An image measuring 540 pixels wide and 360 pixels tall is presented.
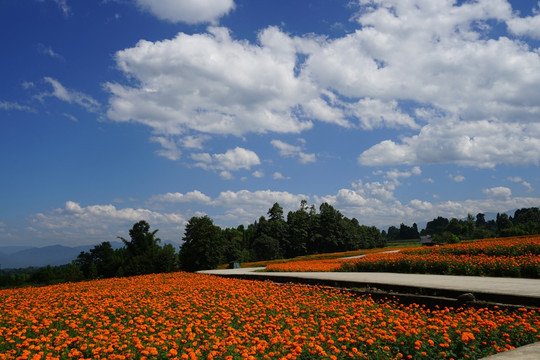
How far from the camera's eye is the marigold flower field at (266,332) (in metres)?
4.88

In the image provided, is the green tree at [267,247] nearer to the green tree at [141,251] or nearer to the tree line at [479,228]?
the tree line at [479,228]

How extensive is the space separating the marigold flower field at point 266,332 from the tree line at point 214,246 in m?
18.4

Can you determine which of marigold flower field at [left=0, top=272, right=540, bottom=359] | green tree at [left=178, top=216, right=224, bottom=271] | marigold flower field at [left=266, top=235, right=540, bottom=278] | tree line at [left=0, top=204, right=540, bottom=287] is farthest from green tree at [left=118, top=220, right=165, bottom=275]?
marigold flower field at [left=0, top=272, right=540, bottom=359]

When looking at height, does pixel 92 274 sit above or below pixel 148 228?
below

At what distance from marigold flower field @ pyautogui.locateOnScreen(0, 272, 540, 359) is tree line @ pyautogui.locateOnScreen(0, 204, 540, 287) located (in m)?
18.4

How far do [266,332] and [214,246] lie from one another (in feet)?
78.8

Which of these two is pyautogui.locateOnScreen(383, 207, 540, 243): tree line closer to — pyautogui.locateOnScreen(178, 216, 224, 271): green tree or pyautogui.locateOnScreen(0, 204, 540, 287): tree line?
pyautogui.locateOnScreen(0, 204, 540, 287): tree line

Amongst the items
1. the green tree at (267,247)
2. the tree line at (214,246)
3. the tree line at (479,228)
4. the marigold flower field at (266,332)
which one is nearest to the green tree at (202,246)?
the tree line at (214,246)

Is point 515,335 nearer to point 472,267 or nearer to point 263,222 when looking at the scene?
point 472,267

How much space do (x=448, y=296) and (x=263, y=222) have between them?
7086cm

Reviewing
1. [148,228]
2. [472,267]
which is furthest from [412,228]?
[472,267]

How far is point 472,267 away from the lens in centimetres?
1414

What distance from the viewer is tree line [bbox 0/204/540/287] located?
1077 inches

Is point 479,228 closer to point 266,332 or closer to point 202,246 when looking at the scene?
point 202,246
